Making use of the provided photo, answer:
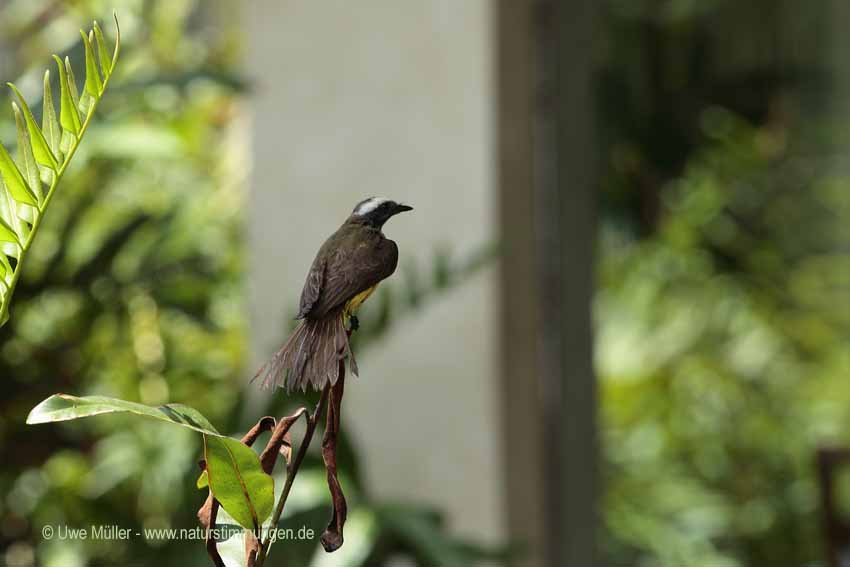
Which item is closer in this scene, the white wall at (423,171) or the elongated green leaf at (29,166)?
the elongated green leaf at (29,166)

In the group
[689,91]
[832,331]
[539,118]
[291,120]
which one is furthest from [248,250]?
[832,331]

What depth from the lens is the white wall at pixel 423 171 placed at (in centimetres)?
146

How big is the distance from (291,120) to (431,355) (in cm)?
35

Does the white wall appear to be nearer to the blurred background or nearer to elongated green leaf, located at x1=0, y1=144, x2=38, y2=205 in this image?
the blurred background

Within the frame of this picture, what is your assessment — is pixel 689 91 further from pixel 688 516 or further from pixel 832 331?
pixel 688 516

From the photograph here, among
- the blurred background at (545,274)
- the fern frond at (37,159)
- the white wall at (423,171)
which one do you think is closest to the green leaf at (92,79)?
the fern frond at (37,159)

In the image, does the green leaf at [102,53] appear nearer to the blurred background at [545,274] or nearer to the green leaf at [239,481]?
the green leaf at [239,481]

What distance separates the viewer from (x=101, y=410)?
220 millimetres

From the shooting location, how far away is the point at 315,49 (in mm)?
1471

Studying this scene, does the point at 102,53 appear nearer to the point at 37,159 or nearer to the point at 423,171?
the point at 37,159

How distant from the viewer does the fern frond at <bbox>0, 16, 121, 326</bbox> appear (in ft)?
0.78

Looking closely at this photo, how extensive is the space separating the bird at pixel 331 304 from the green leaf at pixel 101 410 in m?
0.02

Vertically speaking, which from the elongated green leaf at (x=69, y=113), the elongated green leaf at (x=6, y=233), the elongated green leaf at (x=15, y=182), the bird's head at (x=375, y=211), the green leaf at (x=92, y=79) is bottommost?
the elongated green leaf at (x=6, y=233)

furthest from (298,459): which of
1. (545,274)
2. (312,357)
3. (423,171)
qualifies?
(545,274)
